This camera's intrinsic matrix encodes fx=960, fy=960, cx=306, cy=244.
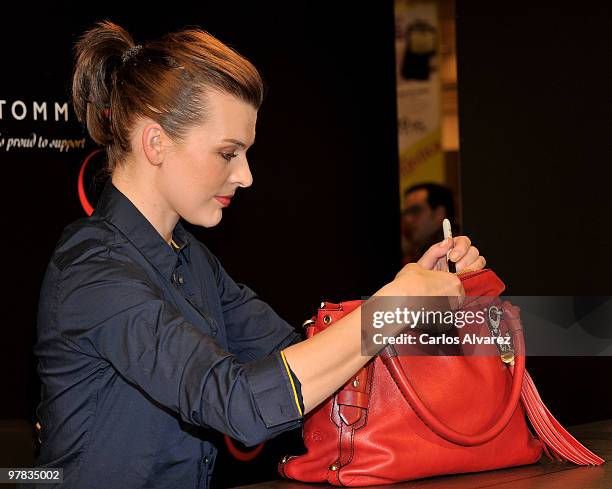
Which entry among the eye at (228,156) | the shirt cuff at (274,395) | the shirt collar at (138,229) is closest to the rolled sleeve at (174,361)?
the shirt cuff at (274,395)

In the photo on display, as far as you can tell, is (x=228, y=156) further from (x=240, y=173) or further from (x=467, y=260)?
(x=467, y=260)

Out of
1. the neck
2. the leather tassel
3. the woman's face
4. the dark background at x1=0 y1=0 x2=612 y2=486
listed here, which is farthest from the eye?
the dark background at x1=0 y1=0 x2=612 y2=486

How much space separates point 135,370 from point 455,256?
593mm

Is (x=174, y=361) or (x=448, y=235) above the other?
(x=448, y=235)

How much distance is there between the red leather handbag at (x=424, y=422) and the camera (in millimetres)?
1444

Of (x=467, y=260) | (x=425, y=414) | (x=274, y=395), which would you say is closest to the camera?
(x=274, y=395)

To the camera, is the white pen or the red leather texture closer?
the red leather texture

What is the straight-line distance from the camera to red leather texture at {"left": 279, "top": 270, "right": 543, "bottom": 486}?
4.73 ft

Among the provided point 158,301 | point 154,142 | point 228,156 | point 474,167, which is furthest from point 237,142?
point 474,167

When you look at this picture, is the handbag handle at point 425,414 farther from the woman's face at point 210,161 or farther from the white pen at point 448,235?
the woman's face at point 210,161

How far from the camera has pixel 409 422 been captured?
1.46m

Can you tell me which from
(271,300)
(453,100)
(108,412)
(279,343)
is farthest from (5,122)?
(453,100)

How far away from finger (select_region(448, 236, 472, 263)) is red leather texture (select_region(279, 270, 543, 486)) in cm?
10
